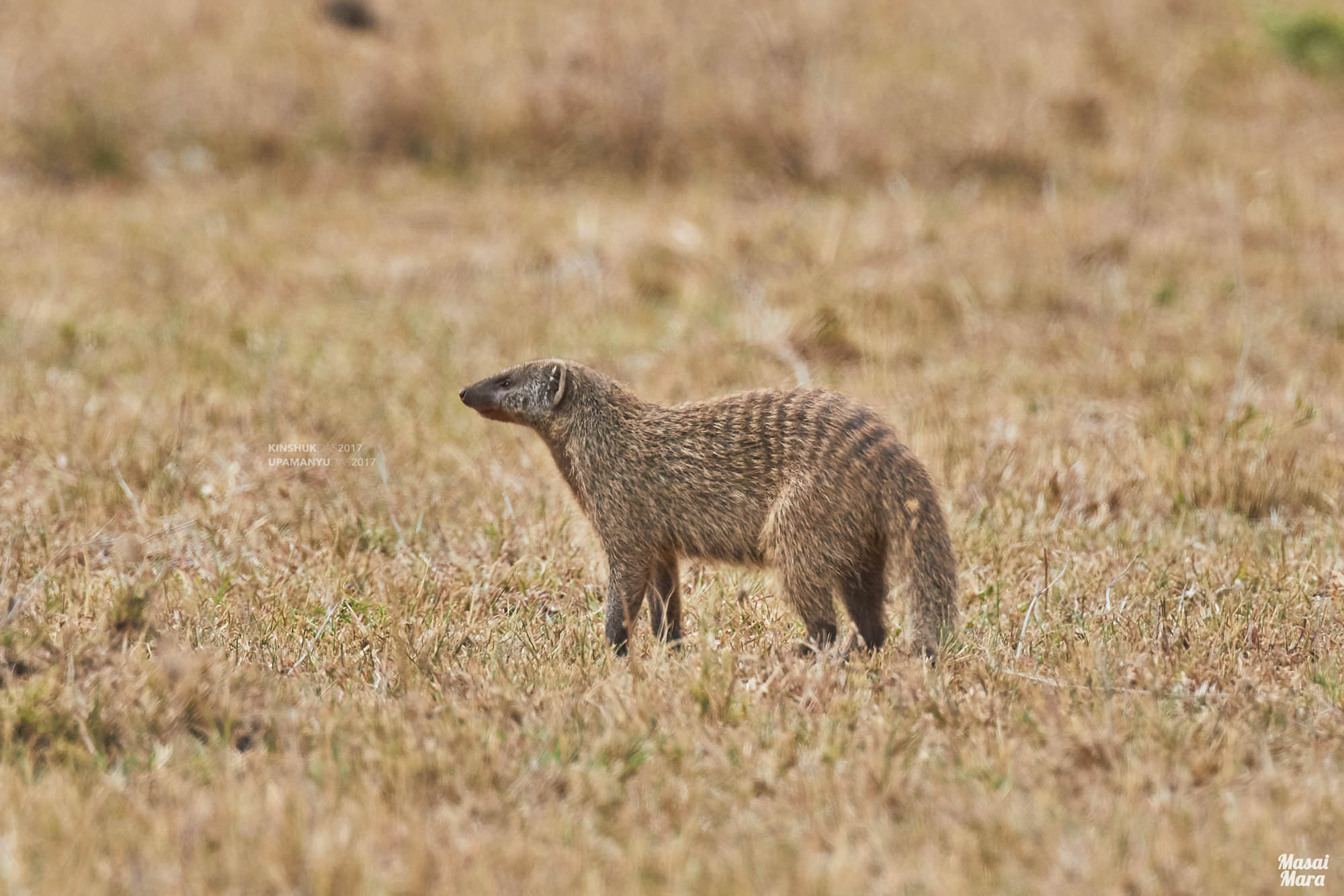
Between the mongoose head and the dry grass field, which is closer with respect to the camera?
the dry grass field

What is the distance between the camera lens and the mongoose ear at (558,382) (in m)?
4.37

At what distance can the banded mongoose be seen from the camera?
376cm

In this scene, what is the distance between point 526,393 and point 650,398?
2.60 metres

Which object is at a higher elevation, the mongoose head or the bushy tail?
the mongoose head

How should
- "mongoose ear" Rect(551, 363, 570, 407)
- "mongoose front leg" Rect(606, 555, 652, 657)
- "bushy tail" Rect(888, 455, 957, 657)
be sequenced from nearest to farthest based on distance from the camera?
"bushy tail" Rect(888, 455, 957, 657), "mongoose front leg" Rect(606, 555, 652, 657), "mongoose ear" Rect(551, 363, 570, 407)

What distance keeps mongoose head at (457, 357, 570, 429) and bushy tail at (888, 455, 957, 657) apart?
122 cm

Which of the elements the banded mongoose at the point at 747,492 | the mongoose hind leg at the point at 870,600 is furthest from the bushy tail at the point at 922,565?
the mongoose hind leg at the point at 870,600

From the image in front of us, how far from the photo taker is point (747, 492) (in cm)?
399

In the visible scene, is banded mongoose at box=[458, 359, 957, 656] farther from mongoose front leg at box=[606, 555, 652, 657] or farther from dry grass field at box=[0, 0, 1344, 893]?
dry grass field at box=[0, 0, 1344, 893]

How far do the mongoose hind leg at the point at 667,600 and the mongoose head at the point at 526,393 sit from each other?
0.63m

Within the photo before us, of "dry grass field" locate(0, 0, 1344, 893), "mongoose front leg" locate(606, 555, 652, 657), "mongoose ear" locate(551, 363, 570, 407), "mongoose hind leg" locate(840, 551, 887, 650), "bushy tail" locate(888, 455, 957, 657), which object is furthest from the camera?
"mongoose ear" locate(551, 363, 570, 407)

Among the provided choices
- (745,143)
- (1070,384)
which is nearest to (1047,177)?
(745,143)

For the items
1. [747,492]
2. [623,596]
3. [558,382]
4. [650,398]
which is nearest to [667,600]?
[623,596]

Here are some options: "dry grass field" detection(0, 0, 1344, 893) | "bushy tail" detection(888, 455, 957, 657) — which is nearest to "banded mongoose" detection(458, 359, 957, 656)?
"bushy tail" detection(888, 455, 957, 657)
